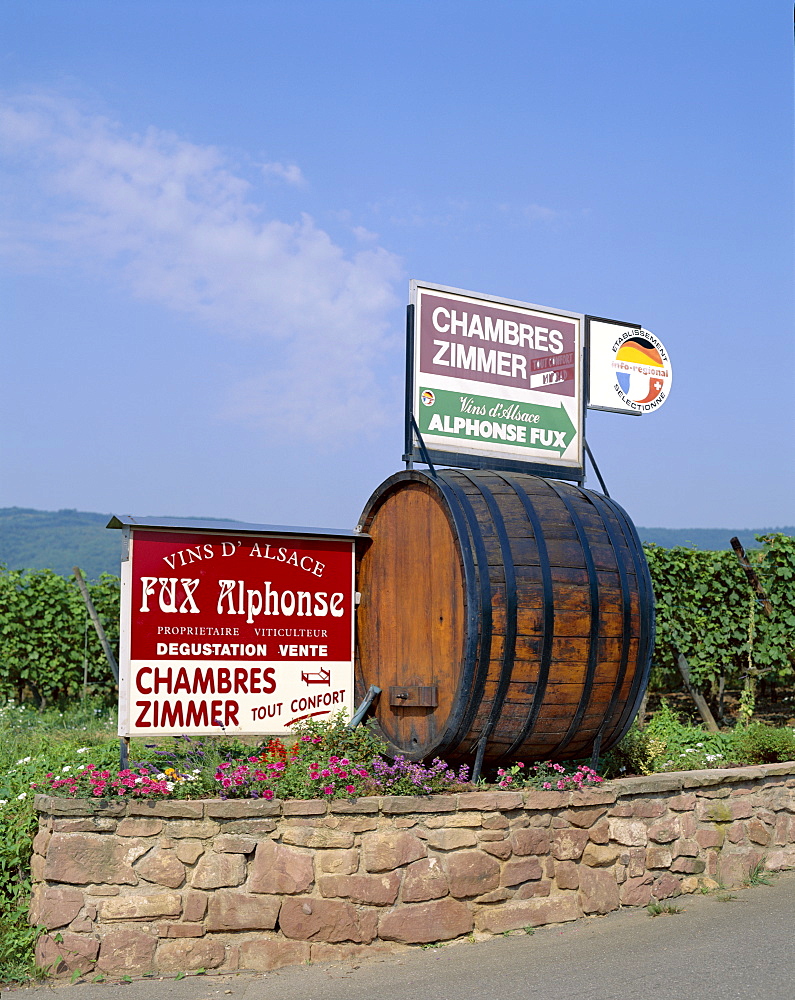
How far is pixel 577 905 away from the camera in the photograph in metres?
5.67

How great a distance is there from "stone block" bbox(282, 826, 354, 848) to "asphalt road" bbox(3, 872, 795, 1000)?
0.59m

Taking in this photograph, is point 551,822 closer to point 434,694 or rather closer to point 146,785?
point 434,694

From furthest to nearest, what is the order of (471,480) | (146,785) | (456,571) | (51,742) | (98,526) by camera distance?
(98,526) → (51,742) → (471,480) → (456,571) → (146,785)

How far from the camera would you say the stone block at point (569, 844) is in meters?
5.67

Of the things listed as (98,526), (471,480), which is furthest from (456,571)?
(98,526)

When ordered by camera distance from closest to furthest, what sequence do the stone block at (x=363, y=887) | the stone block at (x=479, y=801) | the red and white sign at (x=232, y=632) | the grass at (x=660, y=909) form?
1. the stone block at (x=363, y=887)
2. the stone block at (x=479, y=801)
3. the grass at (x=660, y=909)
4. the red and white sign at (x=232, y=632)

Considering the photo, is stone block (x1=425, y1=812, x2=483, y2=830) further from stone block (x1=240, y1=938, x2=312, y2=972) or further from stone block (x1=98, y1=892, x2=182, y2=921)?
stone block (x1=98, y1=892, x2=182, y2=921)

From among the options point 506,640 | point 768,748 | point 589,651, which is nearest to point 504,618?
point 506,640

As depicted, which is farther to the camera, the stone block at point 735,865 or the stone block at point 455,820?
the stone block at point 735,865

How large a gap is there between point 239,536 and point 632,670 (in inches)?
102

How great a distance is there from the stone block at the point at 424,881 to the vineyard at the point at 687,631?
508cm

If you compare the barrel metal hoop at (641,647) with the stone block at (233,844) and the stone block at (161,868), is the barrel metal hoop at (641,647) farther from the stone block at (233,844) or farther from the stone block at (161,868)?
the stone block at (161,868)

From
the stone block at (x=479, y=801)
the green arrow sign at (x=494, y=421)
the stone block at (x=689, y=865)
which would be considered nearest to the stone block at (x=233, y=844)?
the stone block at (x=479, y=801)

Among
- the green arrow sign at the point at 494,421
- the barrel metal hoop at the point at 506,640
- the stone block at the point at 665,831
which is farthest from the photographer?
the green arrow sign at the point at 494,421
